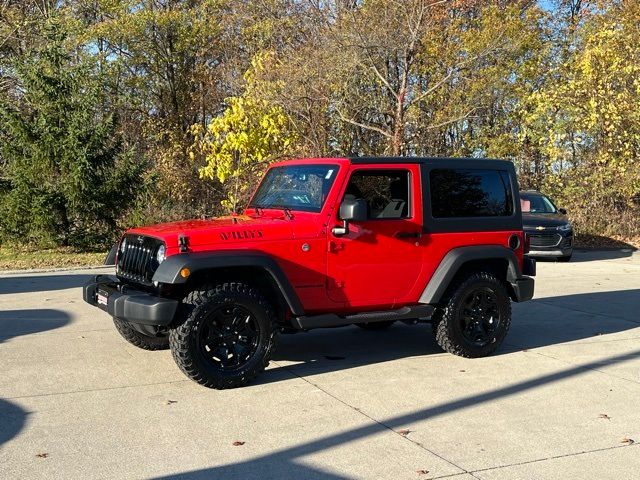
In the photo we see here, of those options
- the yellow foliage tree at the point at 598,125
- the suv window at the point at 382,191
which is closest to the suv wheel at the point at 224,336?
the suv window at the point at 382,191

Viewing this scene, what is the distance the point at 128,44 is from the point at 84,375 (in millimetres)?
24050

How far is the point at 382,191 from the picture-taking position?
689cm

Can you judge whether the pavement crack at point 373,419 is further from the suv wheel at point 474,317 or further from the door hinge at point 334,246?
the suv wheel at point 474,317

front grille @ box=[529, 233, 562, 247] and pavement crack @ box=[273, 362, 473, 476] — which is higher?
front grille @ box=[529, 233, 562, 247]

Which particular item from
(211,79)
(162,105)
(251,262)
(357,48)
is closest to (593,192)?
(357,48)

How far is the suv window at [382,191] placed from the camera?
6.70 metres

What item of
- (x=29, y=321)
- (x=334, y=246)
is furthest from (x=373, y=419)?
(x=29, y=321)

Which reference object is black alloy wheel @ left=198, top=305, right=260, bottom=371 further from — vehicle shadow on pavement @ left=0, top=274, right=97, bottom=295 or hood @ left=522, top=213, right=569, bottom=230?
hood @ left=522, top=213, right=569, bottom=230

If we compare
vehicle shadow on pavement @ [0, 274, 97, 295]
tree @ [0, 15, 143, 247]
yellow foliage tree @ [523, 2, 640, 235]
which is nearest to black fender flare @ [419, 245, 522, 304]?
vehicle shadow on pavement @ [0, 274, 97, 295]

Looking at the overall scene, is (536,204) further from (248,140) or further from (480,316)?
(480,316)

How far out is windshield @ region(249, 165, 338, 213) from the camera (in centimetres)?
662

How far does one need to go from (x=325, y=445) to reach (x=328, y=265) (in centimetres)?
199

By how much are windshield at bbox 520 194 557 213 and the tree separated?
31.8ft

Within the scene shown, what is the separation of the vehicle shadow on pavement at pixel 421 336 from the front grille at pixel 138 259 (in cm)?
133
